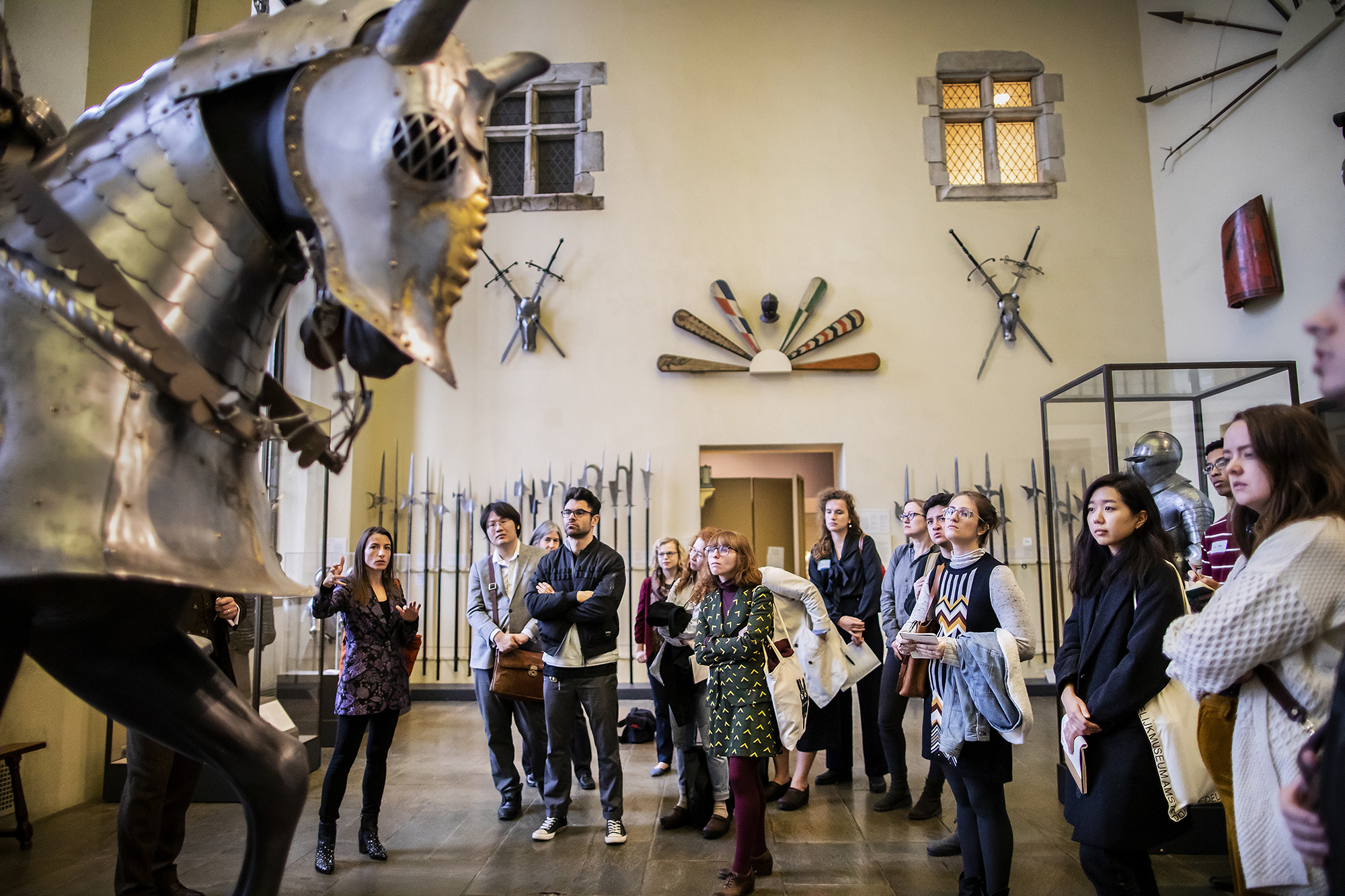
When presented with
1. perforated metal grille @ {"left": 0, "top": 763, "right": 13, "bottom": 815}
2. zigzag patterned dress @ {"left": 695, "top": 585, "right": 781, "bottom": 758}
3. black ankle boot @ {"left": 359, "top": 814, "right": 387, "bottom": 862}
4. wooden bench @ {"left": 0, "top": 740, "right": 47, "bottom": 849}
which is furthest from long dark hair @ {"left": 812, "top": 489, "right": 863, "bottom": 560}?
perforated metal grille @ {"left": 0, "top": 763, "right": 13, "bottom": 815}

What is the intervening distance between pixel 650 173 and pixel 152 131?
670 centimetres

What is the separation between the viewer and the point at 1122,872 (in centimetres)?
193

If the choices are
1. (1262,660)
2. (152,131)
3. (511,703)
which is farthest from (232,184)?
(511,703)

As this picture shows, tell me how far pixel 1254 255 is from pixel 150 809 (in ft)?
23.1

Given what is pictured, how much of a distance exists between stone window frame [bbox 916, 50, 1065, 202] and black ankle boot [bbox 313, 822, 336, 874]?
268 inches

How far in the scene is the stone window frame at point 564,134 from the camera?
7430 millimetres

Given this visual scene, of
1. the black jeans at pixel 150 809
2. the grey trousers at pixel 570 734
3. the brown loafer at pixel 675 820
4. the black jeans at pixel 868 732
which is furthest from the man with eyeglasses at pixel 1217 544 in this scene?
the black jeans at pixel 150 809

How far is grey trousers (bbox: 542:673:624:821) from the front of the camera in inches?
129

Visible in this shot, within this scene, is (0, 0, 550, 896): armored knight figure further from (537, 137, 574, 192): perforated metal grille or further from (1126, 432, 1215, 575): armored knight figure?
(537, 137, 574, 192): perforated metal grille

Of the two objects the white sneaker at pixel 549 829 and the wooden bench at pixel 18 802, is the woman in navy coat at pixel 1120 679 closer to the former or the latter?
the white sneaker at pixel 549 829

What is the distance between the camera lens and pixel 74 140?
1.13 m

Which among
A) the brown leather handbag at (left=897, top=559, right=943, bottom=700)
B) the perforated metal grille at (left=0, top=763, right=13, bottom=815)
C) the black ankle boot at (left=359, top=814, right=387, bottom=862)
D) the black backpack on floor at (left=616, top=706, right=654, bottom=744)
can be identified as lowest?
the black backpack on floor at (left=616, top=706, right=654, bottom=744)

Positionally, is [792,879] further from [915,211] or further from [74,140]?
[915,211]

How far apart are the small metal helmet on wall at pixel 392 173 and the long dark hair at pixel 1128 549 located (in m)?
1.78
